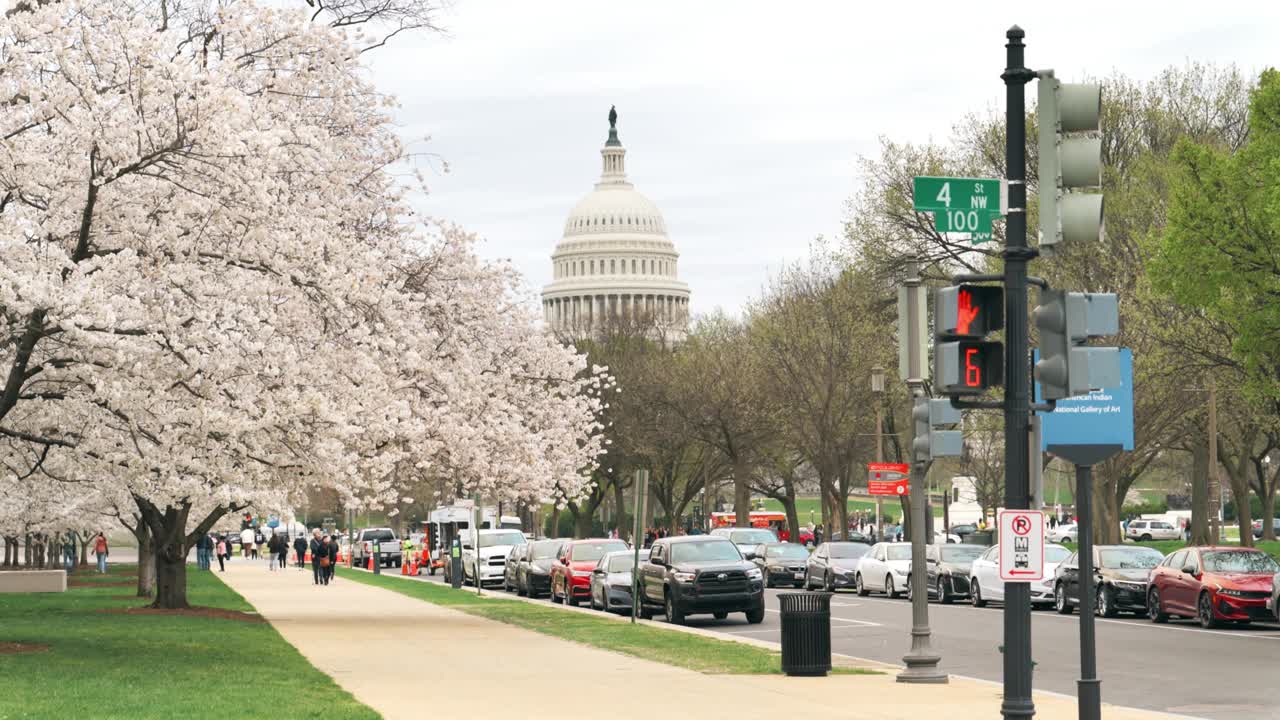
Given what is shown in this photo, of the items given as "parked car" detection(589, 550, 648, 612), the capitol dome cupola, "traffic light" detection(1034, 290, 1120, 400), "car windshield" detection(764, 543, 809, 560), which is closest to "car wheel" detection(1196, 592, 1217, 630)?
"parked car" detection(589, 550, 648, 612)

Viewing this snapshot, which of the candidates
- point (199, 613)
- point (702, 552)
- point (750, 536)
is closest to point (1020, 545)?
point (702, 552)

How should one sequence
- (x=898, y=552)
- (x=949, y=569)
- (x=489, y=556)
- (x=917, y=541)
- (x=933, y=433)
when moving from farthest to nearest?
1. (x=489, y=556)
2. (x=898, y=552)
3. (x=949, y=569)
4. (x=917, y=541)
5. (x=933, y=433)

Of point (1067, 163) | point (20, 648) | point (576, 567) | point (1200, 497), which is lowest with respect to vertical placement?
point (20, 648)

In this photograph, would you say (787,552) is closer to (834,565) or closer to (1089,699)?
(834,565)

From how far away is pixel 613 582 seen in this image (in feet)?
126

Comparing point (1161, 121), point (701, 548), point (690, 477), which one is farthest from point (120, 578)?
point (1161, 121)

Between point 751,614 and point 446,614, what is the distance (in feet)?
22.5

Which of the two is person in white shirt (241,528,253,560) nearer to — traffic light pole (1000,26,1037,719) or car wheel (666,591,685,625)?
car wheel (666,591,685,625)

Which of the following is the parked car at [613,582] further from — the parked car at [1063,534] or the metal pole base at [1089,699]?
the parked car at [1063,534]

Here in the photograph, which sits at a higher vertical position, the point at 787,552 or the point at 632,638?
the point at 787,552

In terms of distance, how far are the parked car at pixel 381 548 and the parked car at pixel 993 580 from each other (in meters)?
47.9

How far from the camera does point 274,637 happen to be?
28250 millimetres

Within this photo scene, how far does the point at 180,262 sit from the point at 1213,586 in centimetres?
1866

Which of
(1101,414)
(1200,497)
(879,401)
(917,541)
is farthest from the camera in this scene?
(879,401)
